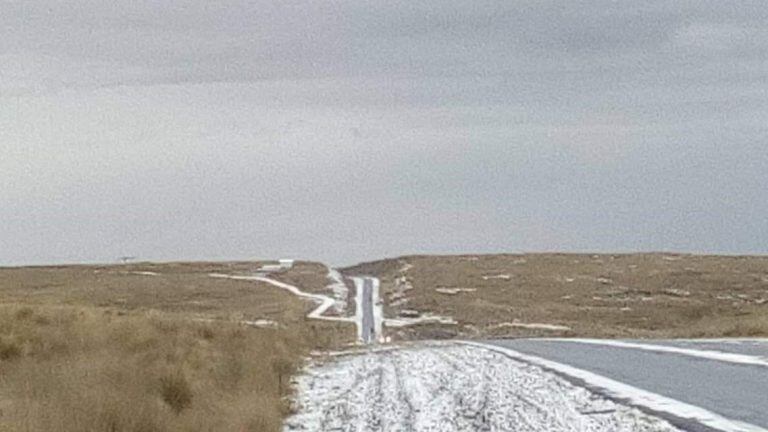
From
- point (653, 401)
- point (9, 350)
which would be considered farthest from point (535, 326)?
point (653, 401)

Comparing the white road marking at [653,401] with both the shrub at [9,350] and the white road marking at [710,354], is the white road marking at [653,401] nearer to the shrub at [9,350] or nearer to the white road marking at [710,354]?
the white road marking at [710,354]

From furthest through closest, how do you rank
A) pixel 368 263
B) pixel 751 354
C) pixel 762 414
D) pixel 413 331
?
pixel 368 263, pixel 413 331, pixel 751 354, pixel 762 414

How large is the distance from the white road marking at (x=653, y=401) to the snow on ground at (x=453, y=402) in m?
0.36

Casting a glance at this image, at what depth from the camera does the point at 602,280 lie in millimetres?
96062

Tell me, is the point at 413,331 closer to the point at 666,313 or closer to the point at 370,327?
the point at 370,327

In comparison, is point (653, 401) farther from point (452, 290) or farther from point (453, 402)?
point (452, 290)

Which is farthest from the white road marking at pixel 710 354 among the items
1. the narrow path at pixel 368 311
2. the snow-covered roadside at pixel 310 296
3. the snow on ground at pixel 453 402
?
the snow-covered roadside at pixel 310 296

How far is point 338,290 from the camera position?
88188mm

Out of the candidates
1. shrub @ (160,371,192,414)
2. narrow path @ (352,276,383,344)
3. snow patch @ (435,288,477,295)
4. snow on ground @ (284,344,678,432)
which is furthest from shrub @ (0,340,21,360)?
snow patch @ (435,288,477,295)

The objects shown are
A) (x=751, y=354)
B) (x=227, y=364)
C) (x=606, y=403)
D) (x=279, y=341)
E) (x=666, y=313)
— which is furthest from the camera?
(x=666, y=313)

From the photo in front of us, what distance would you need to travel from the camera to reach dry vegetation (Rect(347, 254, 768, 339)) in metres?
59.4

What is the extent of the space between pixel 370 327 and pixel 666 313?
20203 millimetres

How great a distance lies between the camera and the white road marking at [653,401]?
13.1 metres

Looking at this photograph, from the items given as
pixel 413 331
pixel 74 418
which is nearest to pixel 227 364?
pixel 74 418
